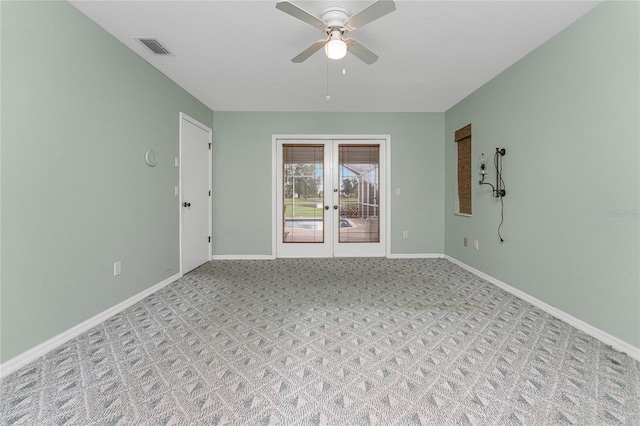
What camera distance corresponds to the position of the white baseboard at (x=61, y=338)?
1669mm

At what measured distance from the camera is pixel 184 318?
7.90 ft

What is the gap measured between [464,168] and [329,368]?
3.75 meters

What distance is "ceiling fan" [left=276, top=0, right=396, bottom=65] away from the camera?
1.83 meters

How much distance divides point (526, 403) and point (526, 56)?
3.17m

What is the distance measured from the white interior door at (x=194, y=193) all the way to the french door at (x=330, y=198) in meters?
1.18

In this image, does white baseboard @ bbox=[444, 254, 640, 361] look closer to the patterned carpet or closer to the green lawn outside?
the patterned carpet

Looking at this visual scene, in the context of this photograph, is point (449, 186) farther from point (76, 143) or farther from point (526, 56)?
point (76, 143)

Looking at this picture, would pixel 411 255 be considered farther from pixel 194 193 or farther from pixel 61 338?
pixel 61 338

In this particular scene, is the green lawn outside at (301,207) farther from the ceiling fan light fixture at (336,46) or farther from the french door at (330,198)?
the ceiling fan light fixture at (336,46)

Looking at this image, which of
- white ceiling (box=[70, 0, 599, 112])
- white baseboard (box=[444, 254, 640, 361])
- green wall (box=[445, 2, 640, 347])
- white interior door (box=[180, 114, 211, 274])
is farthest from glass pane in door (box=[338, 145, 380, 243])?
white interior door (box=[180, 114, 211, 274])

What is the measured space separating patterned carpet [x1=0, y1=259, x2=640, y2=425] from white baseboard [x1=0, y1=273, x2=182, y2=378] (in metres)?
0.07

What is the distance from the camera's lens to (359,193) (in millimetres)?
4914

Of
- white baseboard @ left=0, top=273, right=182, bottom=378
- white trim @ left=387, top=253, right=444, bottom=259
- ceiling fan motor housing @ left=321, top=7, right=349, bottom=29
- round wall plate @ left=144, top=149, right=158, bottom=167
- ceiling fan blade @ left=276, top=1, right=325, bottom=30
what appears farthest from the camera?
white trim @ left=387, top=253, right=444, bottom=259

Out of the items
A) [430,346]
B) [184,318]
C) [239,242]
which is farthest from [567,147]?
[239,242]
